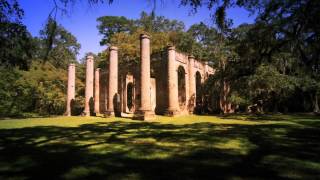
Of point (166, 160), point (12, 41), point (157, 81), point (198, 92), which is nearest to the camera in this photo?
point (166, 160)

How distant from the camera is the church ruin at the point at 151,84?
84.8 ft

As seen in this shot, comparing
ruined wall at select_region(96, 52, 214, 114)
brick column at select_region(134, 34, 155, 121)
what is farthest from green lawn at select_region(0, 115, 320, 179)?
ruined wall at select_region(96, 52, 214, 114)

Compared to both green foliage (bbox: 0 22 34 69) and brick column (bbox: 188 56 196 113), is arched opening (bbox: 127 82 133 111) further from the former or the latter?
green foliage (bbox: 0 22 34 69)

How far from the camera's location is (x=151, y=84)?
31.2 m

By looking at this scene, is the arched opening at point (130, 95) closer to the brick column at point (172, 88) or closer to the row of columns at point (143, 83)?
the row of columns at point (143, 83)

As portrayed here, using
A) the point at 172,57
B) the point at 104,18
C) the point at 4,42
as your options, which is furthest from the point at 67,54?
the point at 4,42

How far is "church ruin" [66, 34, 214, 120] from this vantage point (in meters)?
25.8

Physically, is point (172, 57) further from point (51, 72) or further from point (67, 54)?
point (67, 54)

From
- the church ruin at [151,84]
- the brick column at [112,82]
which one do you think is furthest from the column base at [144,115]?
the brick column at [112,82]

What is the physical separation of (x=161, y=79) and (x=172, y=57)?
4841mm

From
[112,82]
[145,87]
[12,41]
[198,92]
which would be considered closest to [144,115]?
[145,87]

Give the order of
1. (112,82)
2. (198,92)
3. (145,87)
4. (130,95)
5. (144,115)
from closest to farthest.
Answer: (144,115) → (145,87) → (112,82) → (198,92) → (130,95)

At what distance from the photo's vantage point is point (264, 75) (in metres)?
23.0

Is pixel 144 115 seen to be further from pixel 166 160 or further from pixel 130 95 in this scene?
pixel 166 160
